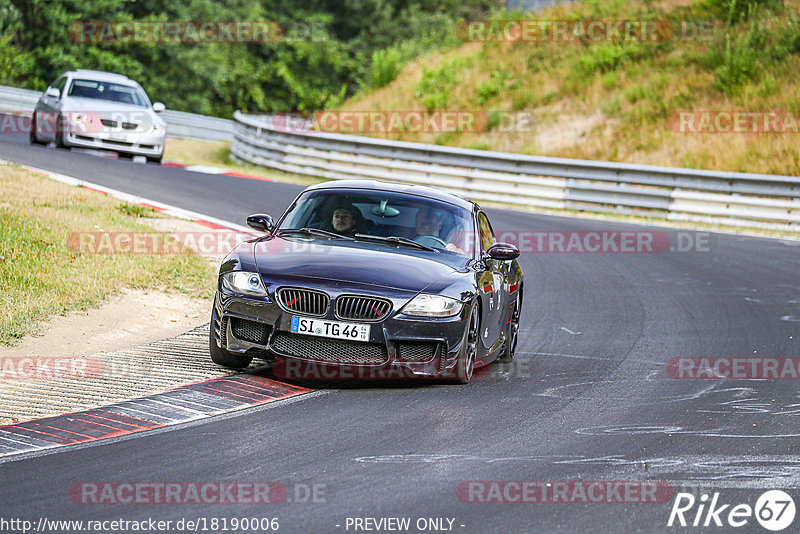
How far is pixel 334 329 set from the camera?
8.05m

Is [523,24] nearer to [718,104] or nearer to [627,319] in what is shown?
[718,104]

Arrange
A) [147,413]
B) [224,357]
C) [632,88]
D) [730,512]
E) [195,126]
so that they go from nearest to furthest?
[730,512] → [147,413] → [224,357] → [632,88] → [195,126]

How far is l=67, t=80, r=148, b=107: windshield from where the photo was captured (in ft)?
82.3

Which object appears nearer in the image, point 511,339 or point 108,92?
point 511,339

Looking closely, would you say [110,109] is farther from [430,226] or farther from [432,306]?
[432,306]

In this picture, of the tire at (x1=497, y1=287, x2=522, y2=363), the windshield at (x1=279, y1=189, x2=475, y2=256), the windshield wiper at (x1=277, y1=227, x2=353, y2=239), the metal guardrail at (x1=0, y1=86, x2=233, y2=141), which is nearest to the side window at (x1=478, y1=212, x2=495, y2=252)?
the windshield at (x1=279, y1=189, x2=475, y2=256)

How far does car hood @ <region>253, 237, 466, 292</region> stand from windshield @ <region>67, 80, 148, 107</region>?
17028 millimetres

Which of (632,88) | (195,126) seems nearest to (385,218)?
(632,88)

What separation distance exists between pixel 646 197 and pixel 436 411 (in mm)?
17790

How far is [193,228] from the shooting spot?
16.4 m

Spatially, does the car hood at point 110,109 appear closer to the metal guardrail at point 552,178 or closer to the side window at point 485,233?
the metal guardrail at point 552,178

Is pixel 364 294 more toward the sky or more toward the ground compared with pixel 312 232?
more toward the ground

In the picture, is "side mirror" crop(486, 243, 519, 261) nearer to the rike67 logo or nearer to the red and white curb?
the red and white curb

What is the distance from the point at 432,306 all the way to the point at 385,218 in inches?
59.2
